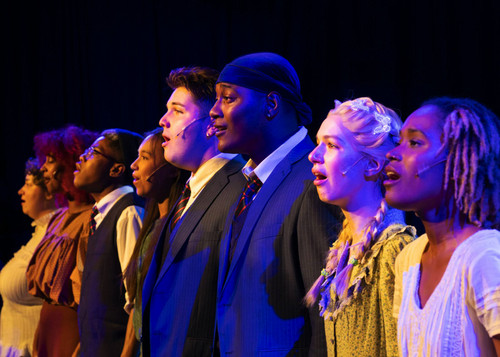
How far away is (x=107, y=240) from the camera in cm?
337

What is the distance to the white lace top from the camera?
1431 mm

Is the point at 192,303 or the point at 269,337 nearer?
the point at 269,337

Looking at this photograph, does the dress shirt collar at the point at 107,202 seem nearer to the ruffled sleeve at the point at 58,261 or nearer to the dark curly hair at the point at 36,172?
the ruffled sleeve at the point at 58,261

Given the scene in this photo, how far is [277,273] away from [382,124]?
605 millimetres

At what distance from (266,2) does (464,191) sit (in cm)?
265

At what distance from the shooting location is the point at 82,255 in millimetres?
3750

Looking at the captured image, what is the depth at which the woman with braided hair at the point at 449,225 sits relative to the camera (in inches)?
57.7

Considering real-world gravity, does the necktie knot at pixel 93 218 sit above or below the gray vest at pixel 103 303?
above

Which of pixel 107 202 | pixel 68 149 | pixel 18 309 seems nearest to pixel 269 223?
pixel 107 202

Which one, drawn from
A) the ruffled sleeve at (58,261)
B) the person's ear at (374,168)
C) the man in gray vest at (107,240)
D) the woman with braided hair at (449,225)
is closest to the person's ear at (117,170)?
the man in gray vest at (107,240)

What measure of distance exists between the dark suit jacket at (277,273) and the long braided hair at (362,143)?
0.29 ft

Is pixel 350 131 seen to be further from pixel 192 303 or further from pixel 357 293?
pixel 192 303

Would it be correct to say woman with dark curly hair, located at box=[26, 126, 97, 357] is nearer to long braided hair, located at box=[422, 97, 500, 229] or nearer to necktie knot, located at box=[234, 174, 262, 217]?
necktie knot, located at box=[234, 174, 262, 217]

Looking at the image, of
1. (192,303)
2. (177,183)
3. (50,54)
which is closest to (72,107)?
(50,54)
